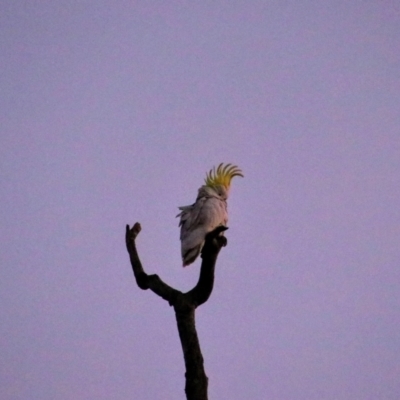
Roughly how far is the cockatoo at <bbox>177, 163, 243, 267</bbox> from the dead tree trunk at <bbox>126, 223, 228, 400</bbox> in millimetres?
1090

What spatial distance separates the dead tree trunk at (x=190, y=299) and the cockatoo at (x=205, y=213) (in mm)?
1090

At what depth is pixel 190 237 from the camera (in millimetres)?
5328

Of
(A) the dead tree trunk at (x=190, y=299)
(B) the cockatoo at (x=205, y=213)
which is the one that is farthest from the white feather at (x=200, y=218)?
(A) the dead tree trunk at (x=190, y=299)

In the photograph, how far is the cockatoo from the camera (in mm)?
5223

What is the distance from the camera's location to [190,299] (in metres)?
3.60

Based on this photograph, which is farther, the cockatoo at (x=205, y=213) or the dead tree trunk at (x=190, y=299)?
the cockatoo at (x=205, y=213)

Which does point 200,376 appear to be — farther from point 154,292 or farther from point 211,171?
point 211,171

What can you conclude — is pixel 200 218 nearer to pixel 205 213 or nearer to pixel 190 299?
pixel 205 213

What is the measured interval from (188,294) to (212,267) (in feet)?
0.92

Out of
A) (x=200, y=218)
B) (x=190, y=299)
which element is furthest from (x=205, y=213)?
(x=190, y=299)

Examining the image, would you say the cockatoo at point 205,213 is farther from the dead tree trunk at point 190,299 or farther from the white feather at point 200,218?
the dead tree trunk at point 190,299

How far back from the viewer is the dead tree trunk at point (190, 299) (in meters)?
3.24

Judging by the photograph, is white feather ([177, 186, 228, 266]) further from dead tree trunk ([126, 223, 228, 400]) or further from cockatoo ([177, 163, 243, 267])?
dead tree trunk ([126, 223, 228, 400])

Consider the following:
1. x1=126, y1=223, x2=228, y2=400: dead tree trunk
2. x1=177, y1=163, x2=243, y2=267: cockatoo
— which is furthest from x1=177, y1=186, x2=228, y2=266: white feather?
x1=126, y1=223, x2=228, y2=400: dead tree trunk
